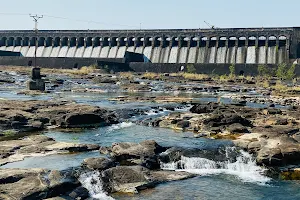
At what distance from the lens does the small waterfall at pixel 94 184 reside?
14.7 meters

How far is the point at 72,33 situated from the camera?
123m

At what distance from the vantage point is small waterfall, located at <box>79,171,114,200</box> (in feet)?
48.2

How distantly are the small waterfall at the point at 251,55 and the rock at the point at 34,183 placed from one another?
286 feet

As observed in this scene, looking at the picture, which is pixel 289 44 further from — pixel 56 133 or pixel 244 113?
pixel 56 133

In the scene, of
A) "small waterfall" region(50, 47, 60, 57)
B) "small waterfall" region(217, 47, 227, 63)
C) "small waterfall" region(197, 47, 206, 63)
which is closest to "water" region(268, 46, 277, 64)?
"small waterfall" region(217, 47, 227, 63)

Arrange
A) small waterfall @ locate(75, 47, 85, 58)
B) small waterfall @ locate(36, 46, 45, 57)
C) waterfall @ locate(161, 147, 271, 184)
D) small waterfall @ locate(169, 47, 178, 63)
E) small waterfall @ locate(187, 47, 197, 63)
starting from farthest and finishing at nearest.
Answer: small waterfall @ locate(36, 46, 45, 57) → small waterfall @ locate(75, 47, 85, 58) → small waterfall @ locate(169, 47, 178, 63) → small waterfall @ locate(187, 47, 197, 63) → waterfall @ locate(161, 147, 271, 184)

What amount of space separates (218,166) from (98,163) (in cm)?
642

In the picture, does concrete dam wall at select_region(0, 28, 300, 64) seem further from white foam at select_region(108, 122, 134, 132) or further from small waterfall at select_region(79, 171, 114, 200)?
small waterfall at select_region(79, 171, 114, 200)

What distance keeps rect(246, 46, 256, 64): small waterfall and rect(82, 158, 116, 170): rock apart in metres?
84.4

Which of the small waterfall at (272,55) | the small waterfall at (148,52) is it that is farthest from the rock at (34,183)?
the small waterfall at (148,52)

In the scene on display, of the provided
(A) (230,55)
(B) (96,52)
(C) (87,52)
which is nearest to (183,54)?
(A) (230,55)

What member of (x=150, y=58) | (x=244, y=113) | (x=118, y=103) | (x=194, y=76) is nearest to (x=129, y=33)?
(x=150, y=58)

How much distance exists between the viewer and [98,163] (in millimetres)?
17031

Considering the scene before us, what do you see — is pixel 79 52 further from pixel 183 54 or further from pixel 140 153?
pixel 140 153
